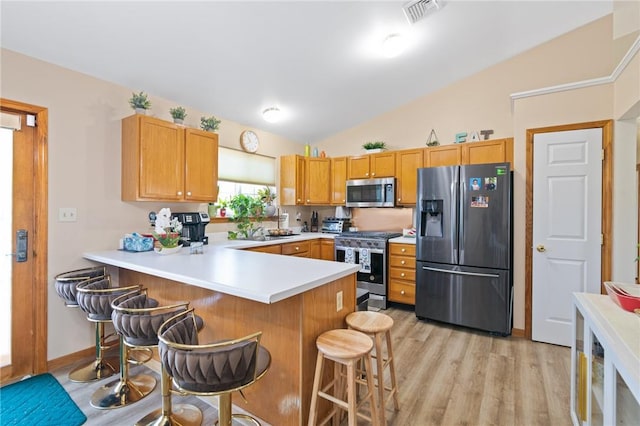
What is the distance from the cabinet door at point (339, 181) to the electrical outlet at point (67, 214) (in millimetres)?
3332

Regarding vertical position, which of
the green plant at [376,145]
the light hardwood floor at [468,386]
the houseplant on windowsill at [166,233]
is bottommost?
the light hardwood floor at [468,386]

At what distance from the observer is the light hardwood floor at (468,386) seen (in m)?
1.88

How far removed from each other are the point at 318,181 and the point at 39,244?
3.48 metres

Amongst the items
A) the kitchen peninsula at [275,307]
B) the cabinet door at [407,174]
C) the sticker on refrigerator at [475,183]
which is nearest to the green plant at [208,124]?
the kitchen peninsula at [275,307]

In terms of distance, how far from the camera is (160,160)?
9.52 ft

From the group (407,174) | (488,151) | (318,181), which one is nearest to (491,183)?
A: (488,151)

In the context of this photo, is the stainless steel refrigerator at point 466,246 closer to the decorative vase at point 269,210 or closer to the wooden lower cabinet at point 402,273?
the wooden lower cabinet at point 402,273

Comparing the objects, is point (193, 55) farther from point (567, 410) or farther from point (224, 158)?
point (567, 410)

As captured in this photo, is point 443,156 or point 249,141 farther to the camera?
point 249,141

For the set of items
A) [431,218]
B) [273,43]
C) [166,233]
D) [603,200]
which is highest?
[273,43]

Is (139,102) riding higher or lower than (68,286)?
higher

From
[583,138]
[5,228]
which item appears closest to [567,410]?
[583,138]

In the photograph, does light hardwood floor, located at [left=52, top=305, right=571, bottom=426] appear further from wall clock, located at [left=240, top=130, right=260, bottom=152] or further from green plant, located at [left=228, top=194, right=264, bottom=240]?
wall clock, located at [left=240, top=130, right=260, bottom=152]

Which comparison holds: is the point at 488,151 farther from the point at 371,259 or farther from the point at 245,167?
the point at 245,167
